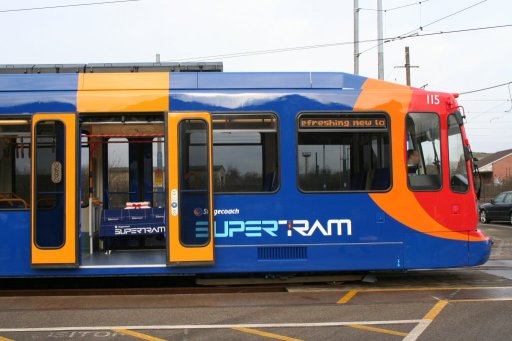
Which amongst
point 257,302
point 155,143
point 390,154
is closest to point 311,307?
point 257,302

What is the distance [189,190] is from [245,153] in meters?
0.97

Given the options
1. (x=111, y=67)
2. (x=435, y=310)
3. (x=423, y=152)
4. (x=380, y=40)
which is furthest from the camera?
(x=380, y=40)

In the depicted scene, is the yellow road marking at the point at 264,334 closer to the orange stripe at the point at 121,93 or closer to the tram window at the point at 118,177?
the orange stripe at the point at 121,93

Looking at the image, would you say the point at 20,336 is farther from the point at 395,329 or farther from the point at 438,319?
the point at 438,319

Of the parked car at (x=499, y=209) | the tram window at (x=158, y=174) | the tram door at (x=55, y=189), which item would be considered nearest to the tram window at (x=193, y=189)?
the tram door at (x=55, y=189)

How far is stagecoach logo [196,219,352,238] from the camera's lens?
746 cm

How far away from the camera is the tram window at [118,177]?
9.74 m

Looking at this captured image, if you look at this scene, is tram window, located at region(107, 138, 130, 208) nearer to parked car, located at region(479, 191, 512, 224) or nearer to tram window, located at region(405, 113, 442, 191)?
tram window, located at region(405, 113, 442, 191)

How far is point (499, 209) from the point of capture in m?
22.0

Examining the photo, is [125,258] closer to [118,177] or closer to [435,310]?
[118,177]

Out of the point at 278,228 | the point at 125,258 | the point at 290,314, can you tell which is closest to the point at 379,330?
the point at 290,314

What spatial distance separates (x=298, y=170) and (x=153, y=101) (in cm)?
234

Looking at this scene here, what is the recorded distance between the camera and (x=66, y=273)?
7434mm

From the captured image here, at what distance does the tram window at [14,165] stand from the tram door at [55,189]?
0.68 feet
